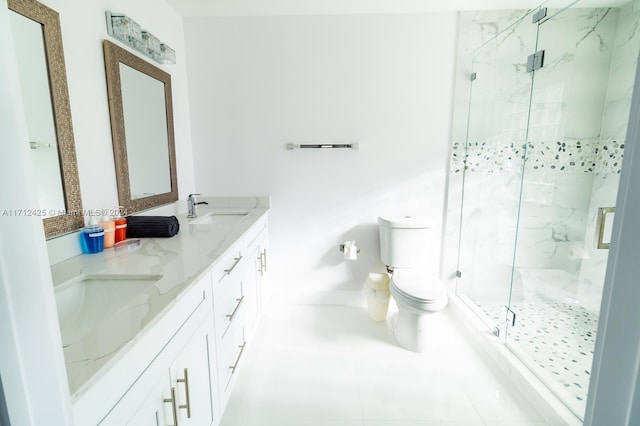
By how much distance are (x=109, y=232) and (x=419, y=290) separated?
5.99 ft

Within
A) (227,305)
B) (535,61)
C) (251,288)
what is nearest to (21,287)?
(227,305)

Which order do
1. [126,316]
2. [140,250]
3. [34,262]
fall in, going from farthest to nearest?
[140,250] < [126,316] < [34,262]

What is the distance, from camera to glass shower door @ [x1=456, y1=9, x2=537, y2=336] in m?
2.16

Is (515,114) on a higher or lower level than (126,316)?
Result: higher

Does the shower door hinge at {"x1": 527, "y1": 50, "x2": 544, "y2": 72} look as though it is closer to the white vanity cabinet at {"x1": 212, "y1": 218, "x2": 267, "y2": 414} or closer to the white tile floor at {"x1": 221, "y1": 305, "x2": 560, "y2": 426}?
the white tile floor at {"x1": 221, "y1": 305, "x2": 560, "y2": 426}

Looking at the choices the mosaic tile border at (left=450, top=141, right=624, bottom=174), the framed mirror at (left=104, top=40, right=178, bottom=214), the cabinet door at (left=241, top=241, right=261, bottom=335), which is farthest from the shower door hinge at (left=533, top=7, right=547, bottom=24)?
the framed mirror at (left=104, top=40, right=178, bottom=214)

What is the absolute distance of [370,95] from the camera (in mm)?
2279

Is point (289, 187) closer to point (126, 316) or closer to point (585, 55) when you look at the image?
point (126, 316)

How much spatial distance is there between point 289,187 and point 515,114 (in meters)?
1.88

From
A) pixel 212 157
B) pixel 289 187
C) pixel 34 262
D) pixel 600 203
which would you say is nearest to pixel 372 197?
pixel 289 187

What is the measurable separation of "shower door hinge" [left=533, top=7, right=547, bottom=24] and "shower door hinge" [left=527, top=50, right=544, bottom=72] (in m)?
0.20

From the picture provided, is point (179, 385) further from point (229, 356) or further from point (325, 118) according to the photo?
point (325, 118)

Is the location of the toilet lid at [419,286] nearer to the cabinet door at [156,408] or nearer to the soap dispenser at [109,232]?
the cabinet door at [156,408]

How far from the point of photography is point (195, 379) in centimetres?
104
